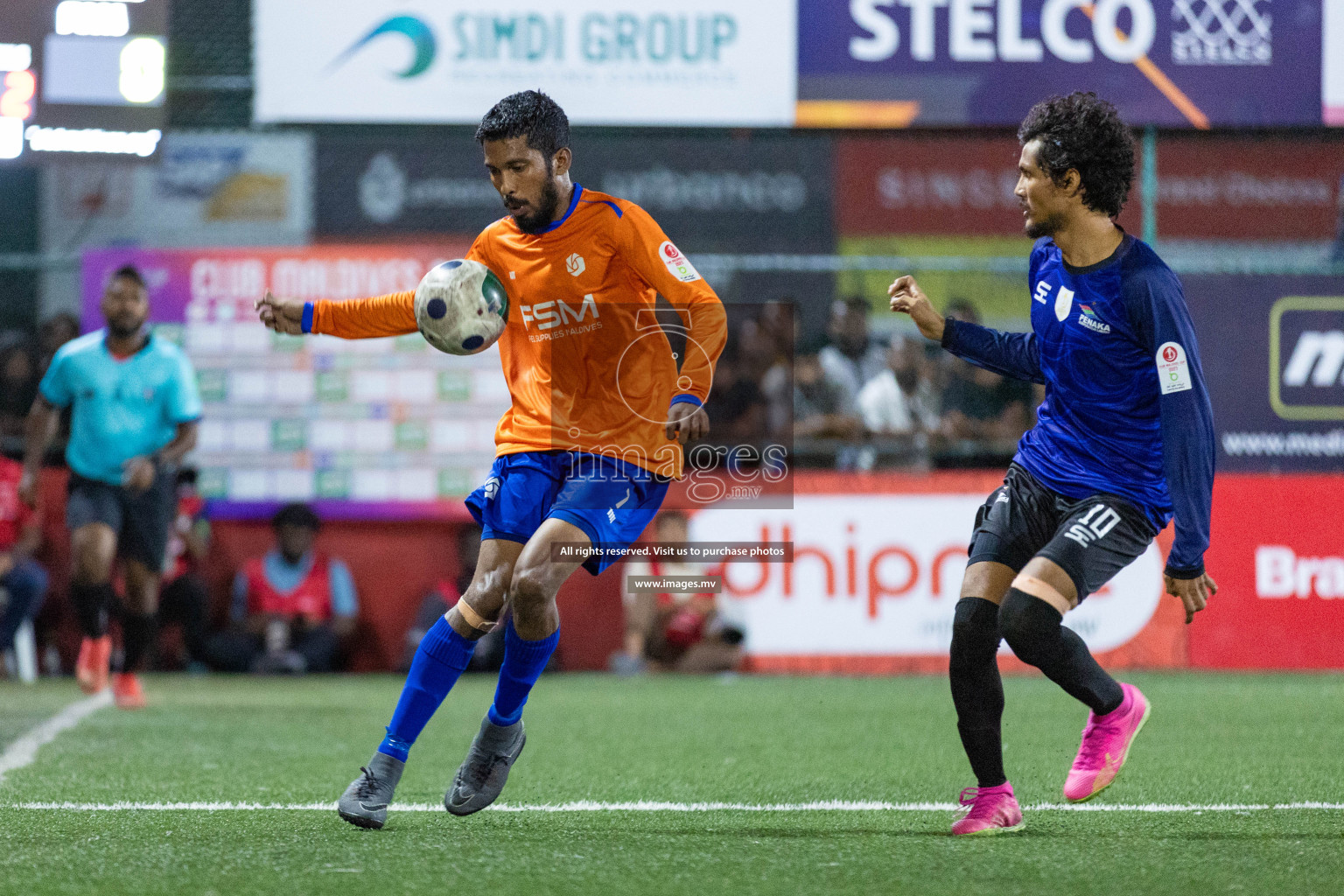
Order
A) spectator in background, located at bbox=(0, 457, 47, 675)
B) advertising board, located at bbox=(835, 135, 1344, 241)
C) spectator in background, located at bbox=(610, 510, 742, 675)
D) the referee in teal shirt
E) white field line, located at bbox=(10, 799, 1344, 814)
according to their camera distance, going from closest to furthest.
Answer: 1. white field line, located at bbox=(10, 799, 1344, 814)
2. the referee in teal shirt
3. spectator in background, located at bbox=(0, 457, 47, 675)
4. spectator in background, located at bbox=(610, 510, 742, 675)
5. advertising board, located at bbox=(835, 135, 1344, 241)

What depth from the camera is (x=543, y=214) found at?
15.7 feet

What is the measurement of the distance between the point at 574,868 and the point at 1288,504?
801 centimetres

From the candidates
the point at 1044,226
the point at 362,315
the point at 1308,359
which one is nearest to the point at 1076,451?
the point at 1044,226

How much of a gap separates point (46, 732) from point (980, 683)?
4.63 metres

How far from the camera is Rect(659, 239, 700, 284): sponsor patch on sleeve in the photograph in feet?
15.7

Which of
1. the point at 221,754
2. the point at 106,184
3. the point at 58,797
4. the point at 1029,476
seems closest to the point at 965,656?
the point at 1029,476

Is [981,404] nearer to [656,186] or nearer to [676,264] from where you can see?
[656,186]

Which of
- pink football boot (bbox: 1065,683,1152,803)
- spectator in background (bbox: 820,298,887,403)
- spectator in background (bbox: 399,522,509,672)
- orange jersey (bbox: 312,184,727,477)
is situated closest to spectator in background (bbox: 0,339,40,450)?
spectator in background (bbox: 399,522,509,672)

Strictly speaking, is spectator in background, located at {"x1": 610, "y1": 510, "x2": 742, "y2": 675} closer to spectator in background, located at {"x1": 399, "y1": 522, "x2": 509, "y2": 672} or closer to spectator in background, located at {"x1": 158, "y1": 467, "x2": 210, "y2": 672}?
spectator in background, located at {"x1": 399, "y1": 522, "x2": 509, "y2": 672}

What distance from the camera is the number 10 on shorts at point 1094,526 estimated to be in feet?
14.5

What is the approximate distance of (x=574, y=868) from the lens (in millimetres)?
3904

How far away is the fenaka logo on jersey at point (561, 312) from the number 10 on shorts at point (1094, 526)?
1506 millimetres

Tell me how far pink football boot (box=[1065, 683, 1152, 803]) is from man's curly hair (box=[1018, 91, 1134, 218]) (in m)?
1.43

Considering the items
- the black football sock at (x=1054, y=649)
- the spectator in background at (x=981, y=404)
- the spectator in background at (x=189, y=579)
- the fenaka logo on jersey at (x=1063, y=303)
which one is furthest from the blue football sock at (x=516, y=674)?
the spectator in background at (x=981, y=404)
